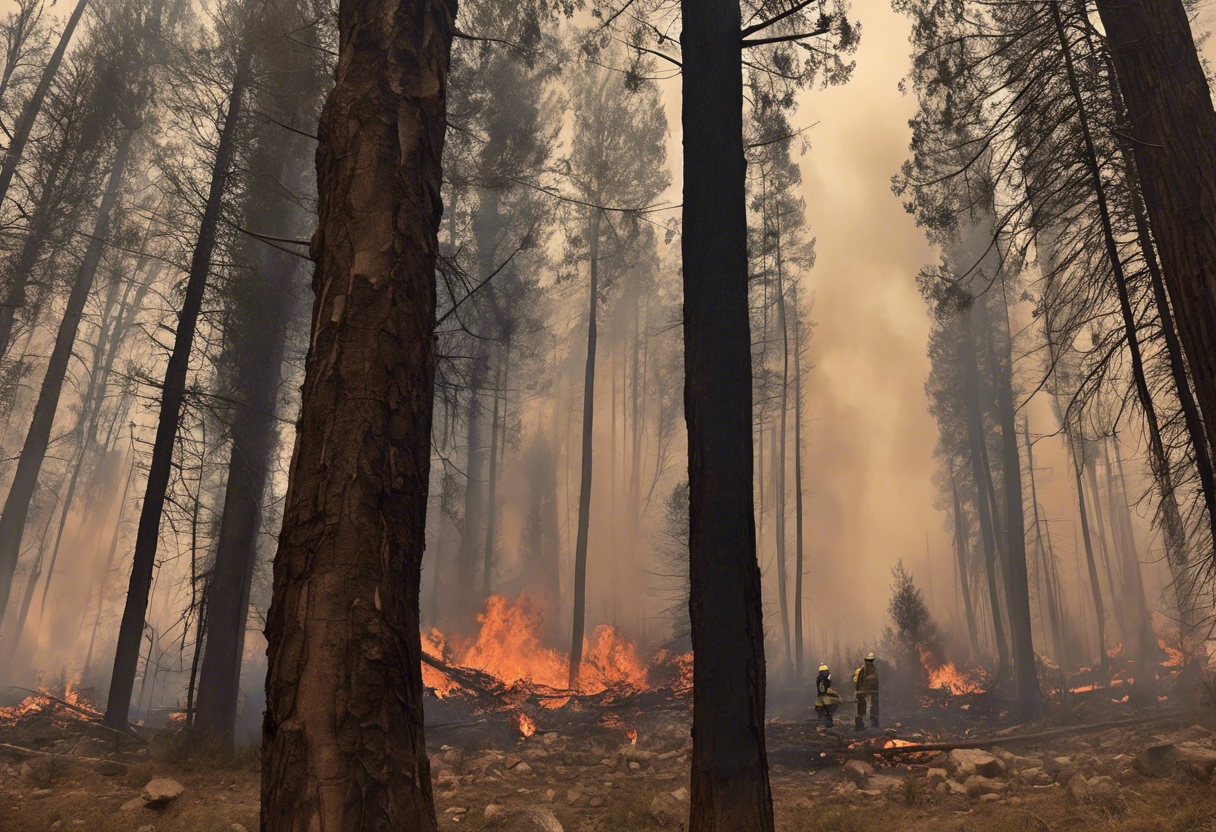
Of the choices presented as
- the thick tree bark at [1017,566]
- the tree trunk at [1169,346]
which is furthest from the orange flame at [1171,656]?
the tree trunk at [1169,346]

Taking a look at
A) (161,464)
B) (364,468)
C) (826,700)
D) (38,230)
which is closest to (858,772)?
(826,700)

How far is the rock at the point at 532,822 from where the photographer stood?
560cm

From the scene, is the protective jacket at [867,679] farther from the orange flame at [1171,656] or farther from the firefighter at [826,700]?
the orange flame at [1171,656]

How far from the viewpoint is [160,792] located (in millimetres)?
6230

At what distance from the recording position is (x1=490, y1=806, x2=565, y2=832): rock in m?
5.60

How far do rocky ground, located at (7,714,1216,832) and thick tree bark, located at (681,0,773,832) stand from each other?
7.70ft

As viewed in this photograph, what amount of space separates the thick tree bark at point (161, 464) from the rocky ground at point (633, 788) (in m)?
0.81

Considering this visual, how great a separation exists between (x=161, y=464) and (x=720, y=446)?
7.71m

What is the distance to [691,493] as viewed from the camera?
466 centimetres

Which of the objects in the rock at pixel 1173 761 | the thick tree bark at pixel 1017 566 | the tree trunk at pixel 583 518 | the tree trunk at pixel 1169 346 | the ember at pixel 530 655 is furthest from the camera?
the ember at pixel 530 655

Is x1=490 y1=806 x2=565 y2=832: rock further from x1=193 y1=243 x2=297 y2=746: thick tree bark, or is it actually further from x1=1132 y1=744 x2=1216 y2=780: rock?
x1=1132 y1=744 x2=1216 y2=780: rock

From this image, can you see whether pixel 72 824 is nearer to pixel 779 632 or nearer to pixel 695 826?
pixel 695 826

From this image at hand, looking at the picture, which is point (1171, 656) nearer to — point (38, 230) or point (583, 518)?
point (583, 518)

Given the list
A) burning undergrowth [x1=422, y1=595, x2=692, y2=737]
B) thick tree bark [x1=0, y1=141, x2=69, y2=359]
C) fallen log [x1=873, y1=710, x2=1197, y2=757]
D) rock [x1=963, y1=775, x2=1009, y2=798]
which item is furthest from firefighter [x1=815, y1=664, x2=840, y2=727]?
thick tree bark [x1=0, y1=141, x2=69, y2=359]
